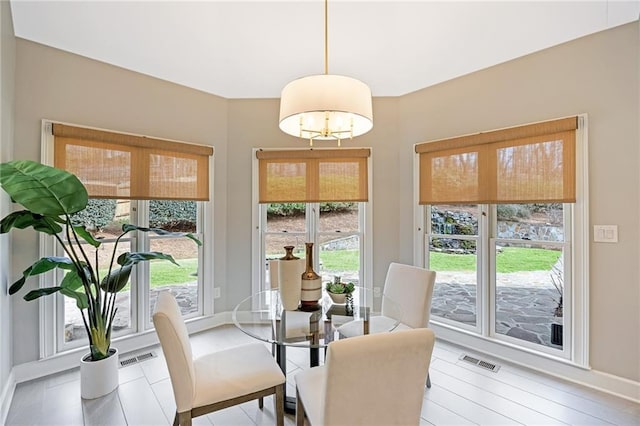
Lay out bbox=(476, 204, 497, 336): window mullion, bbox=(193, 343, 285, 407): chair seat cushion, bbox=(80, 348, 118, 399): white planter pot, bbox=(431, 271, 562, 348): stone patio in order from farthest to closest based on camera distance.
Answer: bbox=(476, 204, 497, 336): window mullion < bbox=(431, 271, 562, 348): stone patio < bbox=(80, 348, 118, 399): white planter pot < bbox=(193, 343, 285, 407): chair seat cushion

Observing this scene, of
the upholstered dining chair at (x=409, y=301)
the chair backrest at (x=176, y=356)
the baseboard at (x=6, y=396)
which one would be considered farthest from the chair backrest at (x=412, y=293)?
the baseboard at (x=6, y=396)

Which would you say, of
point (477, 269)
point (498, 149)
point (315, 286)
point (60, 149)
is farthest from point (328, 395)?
point (60, 149)

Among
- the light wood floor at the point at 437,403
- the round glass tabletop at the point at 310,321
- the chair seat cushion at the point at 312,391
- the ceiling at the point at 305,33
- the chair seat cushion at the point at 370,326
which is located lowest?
the light wood floor at the point at 437,403

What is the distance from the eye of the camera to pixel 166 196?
10.5 ft

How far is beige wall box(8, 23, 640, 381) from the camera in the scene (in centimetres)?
228

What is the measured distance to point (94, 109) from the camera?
Answer: 2797 millimetres

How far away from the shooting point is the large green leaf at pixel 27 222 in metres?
1.98

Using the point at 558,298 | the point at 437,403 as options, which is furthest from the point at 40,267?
the point at 558,298

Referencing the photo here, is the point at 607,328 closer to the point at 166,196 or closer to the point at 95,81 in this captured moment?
the point at 166,196

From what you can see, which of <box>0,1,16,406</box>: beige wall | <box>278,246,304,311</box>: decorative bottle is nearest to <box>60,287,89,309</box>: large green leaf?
<box>0,1,16,406</box>: beige wall

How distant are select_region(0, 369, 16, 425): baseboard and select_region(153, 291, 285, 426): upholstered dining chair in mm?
1288

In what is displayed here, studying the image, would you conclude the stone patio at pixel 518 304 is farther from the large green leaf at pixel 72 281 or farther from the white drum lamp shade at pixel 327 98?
the large green leaf at pixel 72 281

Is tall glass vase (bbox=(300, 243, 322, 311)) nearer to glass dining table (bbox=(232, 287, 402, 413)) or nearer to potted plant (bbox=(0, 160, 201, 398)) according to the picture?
glass dining table (bbox=(232, 287, 402, 413))

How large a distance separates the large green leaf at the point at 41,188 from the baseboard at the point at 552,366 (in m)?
3.44
